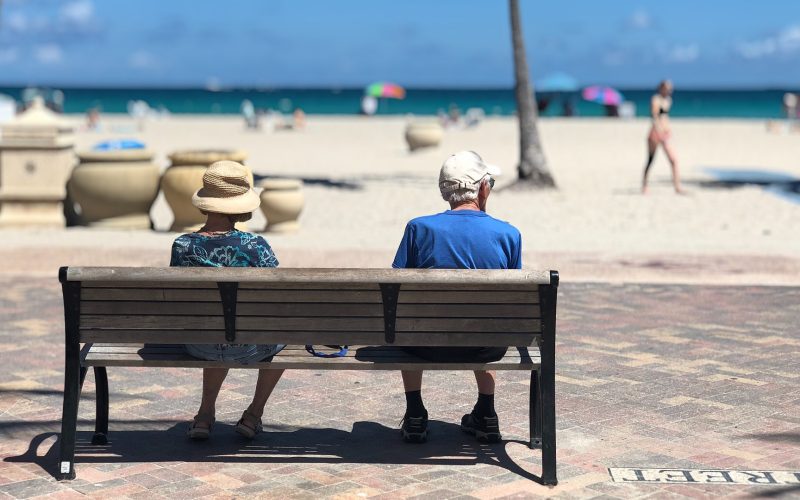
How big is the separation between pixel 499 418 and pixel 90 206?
31.9 ft

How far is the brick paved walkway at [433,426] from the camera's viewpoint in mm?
5090

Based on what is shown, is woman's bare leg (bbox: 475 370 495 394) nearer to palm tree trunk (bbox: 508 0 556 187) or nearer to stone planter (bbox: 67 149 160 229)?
stone planter (bbox: 67 149 160 229)

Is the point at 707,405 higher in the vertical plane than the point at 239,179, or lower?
lower

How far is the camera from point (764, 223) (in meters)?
16.7

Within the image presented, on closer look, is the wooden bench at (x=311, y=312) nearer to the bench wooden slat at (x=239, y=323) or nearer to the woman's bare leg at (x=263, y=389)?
the bench wooden slat at (x=239, y=323)

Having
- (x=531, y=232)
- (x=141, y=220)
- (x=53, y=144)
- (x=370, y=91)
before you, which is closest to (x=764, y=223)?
(x=531, y=232)

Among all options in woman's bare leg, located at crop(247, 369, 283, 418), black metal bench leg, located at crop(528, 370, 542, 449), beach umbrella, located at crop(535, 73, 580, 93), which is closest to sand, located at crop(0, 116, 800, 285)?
black metal bench leg, located at crop(528, 370, 542, 449)

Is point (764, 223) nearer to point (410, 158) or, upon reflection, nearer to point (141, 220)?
point (141, 220)

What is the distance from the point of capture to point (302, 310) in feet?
16.7

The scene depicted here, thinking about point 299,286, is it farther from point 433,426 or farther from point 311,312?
point 433,426

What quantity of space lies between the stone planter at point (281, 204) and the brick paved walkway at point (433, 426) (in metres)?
6.55

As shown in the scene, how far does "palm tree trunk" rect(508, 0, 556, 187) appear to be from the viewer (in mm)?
20953

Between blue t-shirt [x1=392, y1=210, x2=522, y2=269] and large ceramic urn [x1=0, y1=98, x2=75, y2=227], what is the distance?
10.4 metres

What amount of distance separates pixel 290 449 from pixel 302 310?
2.82 feet
